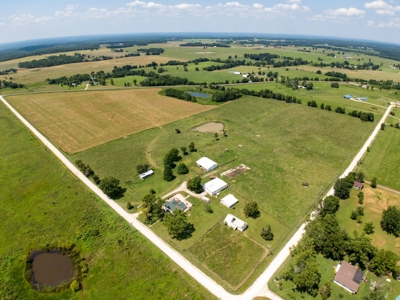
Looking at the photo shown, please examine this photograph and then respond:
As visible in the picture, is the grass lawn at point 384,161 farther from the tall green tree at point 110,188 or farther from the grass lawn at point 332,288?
the tall green tree at point 110,188

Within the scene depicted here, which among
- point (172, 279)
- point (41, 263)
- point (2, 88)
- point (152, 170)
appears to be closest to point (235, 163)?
point (152, 170)

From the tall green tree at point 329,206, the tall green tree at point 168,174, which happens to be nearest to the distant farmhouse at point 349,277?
the tall green tree at point 329,206

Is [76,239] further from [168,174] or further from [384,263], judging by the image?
[384,263]

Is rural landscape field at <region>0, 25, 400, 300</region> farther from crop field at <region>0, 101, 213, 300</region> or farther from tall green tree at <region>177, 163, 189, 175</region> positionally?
tall green tree at <region>177, 163, 189, 175</region>

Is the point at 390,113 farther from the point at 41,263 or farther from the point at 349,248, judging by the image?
the point at 41,263

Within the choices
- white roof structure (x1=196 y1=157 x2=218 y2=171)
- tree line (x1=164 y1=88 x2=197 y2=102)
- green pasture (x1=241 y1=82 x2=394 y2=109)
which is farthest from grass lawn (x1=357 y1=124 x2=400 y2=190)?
tree line (x1=164 y1=88 x2=197 y2=102)

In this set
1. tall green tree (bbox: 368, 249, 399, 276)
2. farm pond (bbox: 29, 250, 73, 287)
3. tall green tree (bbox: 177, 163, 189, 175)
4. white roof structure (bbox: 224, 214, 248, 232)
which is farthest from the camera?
tall green tree (bbox: 177, 163, 189, 175)
